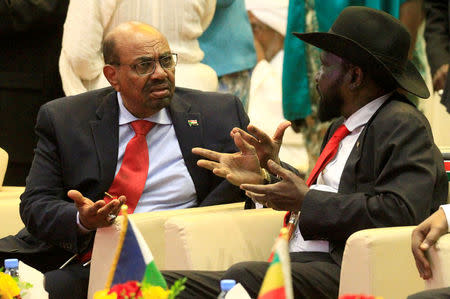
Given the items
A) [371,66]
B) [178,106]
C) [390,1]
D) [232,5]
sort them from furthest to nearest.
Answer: [232,5] → [390,1] → [178,106] → [371,66]

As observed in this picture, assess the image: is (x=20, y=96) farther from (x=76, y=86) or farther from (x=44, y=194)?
(x=44, y=194)

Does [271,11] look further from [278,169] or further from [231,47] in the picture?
[278,169]

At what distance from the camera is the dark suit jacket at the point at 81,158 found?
457 centimetres

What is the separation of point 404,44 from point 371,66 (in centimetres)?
17

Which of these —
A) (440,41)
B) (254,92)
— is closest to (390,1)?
(440,41)

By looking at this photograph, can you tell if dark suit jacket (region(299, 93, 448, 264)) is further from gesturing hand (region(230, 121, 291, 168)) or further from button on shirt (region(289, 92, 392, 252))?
gesturing hand (region(230, 121, 291, 168))

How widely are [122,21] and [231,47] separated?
1.02 meters

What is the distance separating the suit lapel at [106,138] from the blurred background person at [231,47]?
7.24ft

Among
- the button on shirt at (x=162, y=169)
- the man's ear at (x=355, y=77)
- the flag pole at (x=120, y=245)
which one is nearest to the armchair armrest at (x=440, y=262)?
the man's ear at (x=355, y=77)

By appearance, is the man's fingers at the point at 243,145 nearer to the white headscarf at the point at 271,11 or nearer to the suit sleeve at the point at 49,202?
the suit sleeve at the point at 49,202

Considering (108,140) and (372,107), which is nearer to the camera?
(372,107)

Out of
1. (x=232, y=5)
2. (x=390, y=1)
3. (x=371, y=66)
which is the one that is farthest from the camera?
(x=232, y=5)

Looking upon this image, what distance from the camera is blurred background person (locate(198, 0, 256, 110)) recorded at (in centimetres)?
698

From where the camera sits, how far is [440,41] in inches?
200
